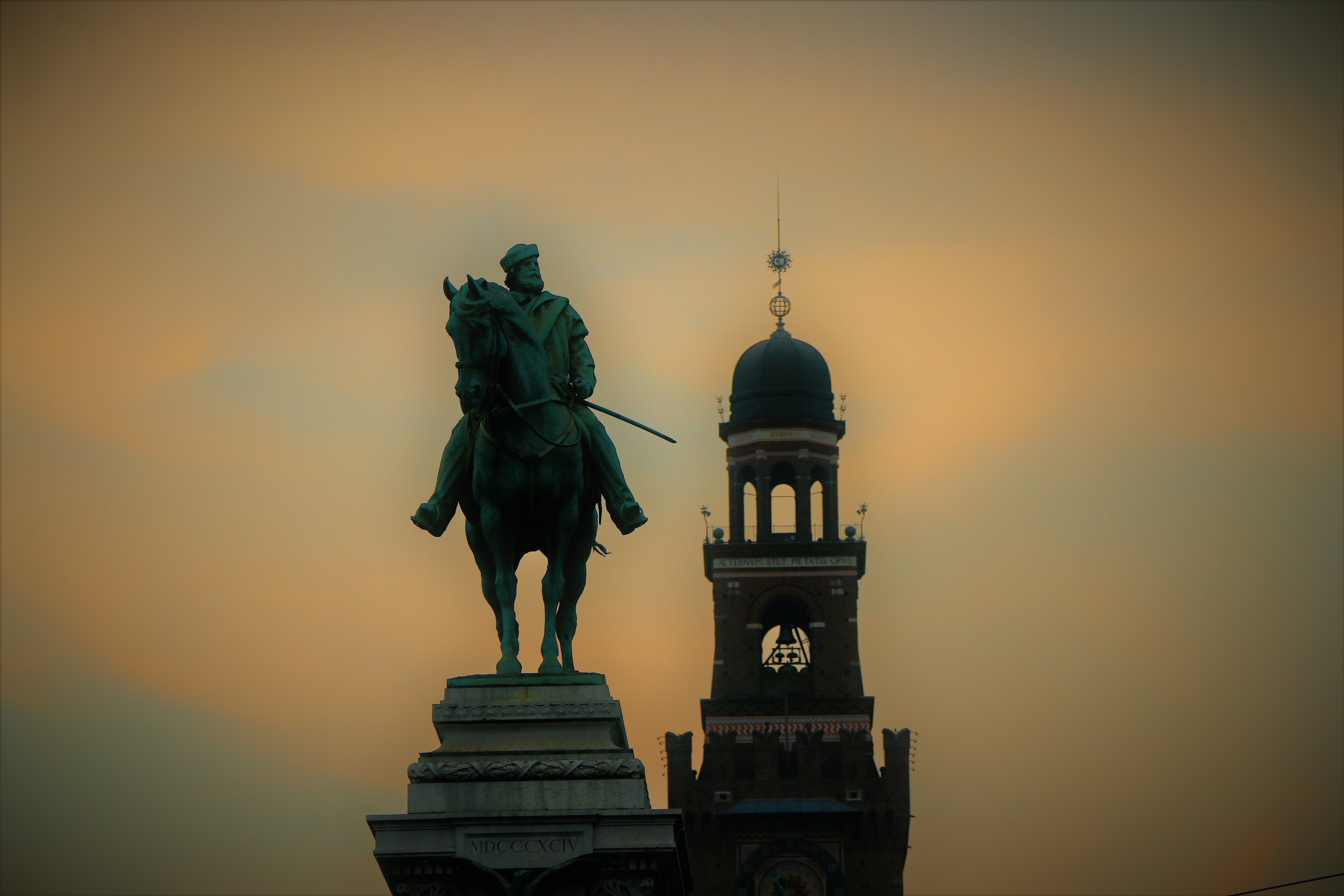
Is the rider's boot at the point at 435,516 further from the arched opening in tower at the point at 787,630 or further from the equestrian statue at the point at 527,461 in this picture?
the arched opening in tower at the point at 787,630

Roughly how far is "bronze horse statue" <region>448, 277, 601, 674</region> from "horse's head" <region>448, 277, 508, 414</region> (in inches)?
0.8

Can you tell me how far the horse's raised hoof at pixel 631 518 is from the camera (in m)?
25.8

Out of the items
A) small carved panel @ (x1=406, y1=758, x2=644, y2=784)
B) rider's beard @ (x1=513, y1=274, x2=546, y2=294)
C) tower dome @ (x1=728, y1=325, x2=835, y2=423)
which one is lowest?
small carved panel @ (x1=406, y1=758, x2=644, y2=784)

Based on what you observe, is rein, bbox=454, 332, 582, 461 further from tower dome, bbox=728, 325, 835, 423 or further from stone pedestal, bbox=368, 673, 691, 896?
tower dome, bbox=728, 325, 835, 423

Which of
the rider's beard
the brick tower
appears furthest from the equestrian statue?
the brick tower

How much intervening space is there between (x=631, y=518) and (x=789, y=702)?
8633 cm

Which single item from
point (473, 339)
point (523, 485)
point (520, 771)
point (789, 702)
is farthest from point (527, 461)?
point (789, 702)

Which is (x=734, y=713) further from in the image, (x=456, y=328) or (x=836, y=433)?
(x=456, y=328)

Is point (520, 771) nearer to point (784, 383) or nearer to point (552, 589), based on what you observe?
point (552, 589)

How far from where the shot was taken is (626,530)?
25781 mm

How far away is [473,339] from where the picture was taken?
2464 cm

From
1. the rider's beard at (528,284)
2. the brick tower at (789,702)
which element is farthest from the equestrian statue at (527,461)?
the brick tower at (789,702)

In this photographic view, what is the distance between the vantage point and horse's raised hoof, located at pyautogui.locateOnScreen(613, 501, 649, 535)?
25.8 m

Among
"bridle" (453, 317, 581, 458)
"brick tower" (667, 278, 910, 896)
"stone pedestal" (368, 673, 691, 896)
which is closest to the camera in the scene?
"stone pedestal" (368, 673, 691, 896)
